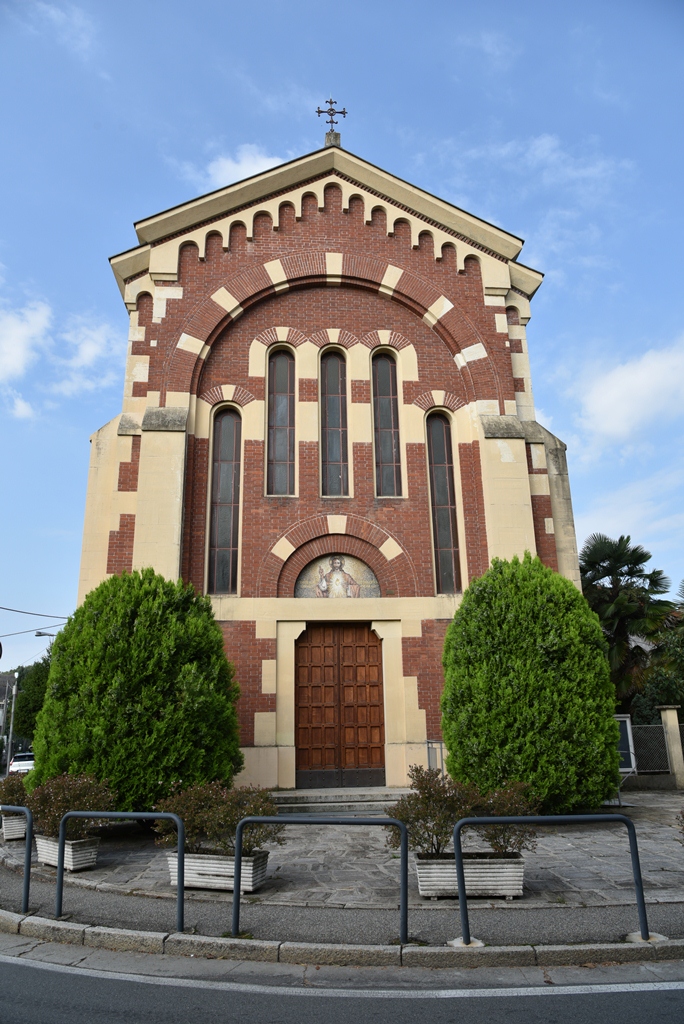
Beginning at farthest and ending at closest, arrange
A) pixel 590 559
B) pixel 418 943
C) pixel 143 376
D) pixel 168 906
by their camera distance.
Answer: pixel 590 559, pixel 143 376, pixel 168 906, pixel 418 943

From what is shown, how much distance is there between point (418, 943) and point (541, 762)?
5.38 metres

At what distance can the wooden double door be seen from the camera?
13789 mm

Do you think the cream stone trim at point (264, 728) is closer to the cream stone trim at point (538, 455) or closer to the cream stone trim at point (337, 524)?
the cream stone trim at point (337, 524)

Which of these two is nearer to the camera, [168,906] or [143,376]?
[168,906]

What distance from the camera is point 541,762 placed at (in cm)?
1038

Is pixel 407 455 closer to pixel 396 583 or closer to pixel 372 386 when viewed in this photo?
pixel 372 386

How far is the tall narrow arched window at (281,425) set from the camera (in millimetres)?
15305

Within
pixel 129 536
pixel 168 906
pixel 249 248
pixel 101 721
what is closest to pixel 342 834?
pixel 101 721

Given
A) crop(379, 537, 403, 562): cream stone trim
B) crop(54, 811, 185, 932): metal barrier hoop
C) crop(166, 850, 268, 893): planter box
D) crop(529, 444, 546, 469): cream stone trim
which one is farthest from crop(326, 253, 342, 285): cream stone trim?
crop(54, 811, 185, 932): metal barrier hoop

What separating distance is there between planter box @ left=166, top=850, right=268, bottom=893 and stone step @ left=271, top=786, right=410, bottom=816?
4929 mm

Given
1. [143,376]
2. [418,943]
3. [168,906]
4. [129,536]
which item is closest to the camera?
[418,943]

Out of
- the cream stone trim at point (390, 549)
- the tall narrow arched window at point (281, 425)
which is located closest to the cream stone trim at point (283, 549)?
the tall narrow arched window at point (281, 425)

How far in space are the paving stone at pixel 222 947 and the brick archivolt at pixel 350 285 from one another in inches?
463

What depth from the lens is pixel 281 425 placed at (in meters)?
15.7
